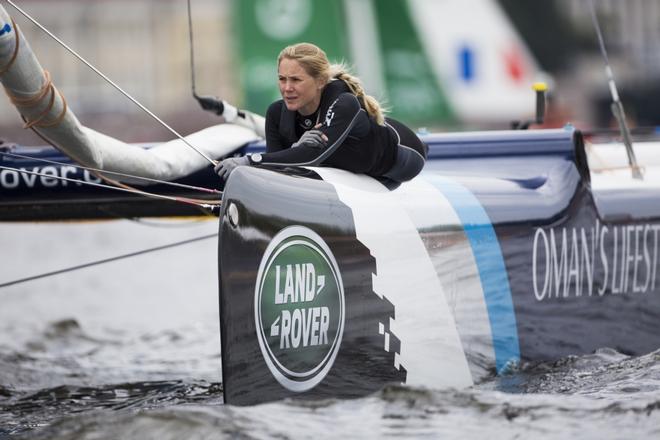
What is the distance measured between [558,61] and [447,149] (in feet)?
79.3

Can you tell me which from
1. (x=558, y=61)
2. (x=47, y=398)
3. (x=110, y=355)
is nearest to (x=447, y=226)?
(x=47, y=398)

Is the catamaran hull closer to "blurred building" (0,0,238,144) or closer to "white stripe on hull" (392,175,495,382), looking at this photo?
"white stripe on hull" (392,175,495,382)

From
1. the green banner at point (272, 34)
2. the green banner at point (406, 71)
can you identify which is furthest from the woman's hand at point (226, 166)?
the green banner at point (406, 71)

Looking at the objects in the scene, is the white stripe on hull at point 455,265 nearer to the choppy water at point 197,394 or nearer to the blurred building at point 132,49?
the choppy water at point 197,394

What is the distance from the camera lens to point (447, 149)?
5.40 metres

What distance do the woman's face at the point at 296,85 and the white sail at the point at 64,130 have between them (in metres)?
0.54

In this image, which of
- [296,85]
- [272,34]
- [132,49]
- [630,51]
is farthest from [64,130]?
[132,49]

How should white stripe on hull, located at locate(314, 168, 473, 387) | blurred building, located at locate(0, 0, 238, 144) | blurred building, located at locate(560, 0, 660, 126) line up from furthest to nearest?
blurred building, located at locate(0, 0, 238, 144)
blurred building, located at locate(560, 0, 660, 126)
white stripe on hull, located at locate(314, 168, 473, 387)

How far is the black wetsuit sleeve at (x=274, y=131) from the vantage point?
4.56 m

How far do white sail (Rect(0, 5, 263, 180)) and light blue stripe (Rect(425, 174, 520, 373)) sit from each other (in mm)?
860

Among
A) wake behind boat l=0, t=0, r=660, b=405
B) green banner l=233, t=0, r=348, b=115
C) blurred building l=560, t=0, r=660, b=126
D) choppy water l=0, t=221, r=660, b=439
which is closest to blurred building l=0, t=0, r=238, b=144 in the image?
blurred building l=560, t=0, r=660, b=126

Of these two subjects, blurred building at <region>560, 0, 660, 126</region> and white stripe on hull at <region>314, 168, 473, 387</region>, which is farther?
blurred building at <region>560, 0, 660, 126</region>

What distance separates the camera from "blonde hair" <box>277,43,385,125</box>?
14.0 ft

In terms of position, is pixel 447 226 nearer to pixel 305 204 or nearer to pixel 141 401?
pixel 305 204
